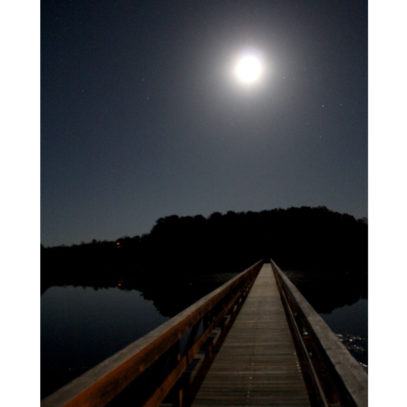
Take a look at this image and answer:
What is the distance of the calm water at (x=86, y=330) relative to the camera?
2467 centimetres

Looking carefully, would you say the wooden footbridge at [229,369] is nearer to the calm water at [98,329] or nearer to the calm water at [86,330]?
the calm water at [98,329]

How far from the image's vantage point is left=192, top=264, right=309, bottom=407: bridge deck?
3516 mm

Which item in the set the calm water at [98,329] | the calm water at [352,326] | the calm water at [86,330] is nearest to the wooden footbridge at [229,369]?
the calm water at [98,329]

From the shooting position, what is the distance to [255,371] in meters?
4.36

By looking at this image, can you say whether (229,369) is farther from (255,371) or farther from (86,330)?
(86,330)

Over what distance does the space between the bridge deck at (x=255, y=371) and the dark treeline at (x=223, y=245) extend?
82.4 meters

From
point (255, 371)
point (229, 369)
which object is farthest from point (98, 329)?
point (255, 371)

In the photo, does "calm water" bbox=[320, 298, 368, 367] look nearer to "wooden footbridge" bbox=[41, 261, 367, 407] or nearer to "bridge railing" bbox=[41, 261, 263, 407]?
"wooden footbridge" bbox=[41, 261, 367, 407]

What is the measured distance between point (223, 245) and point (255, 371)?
9942cm

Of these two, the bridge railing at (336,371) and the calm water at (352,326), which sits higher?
the bridge railing at (336,371)

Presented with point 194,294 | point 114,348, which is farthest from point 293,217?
point 114,348
